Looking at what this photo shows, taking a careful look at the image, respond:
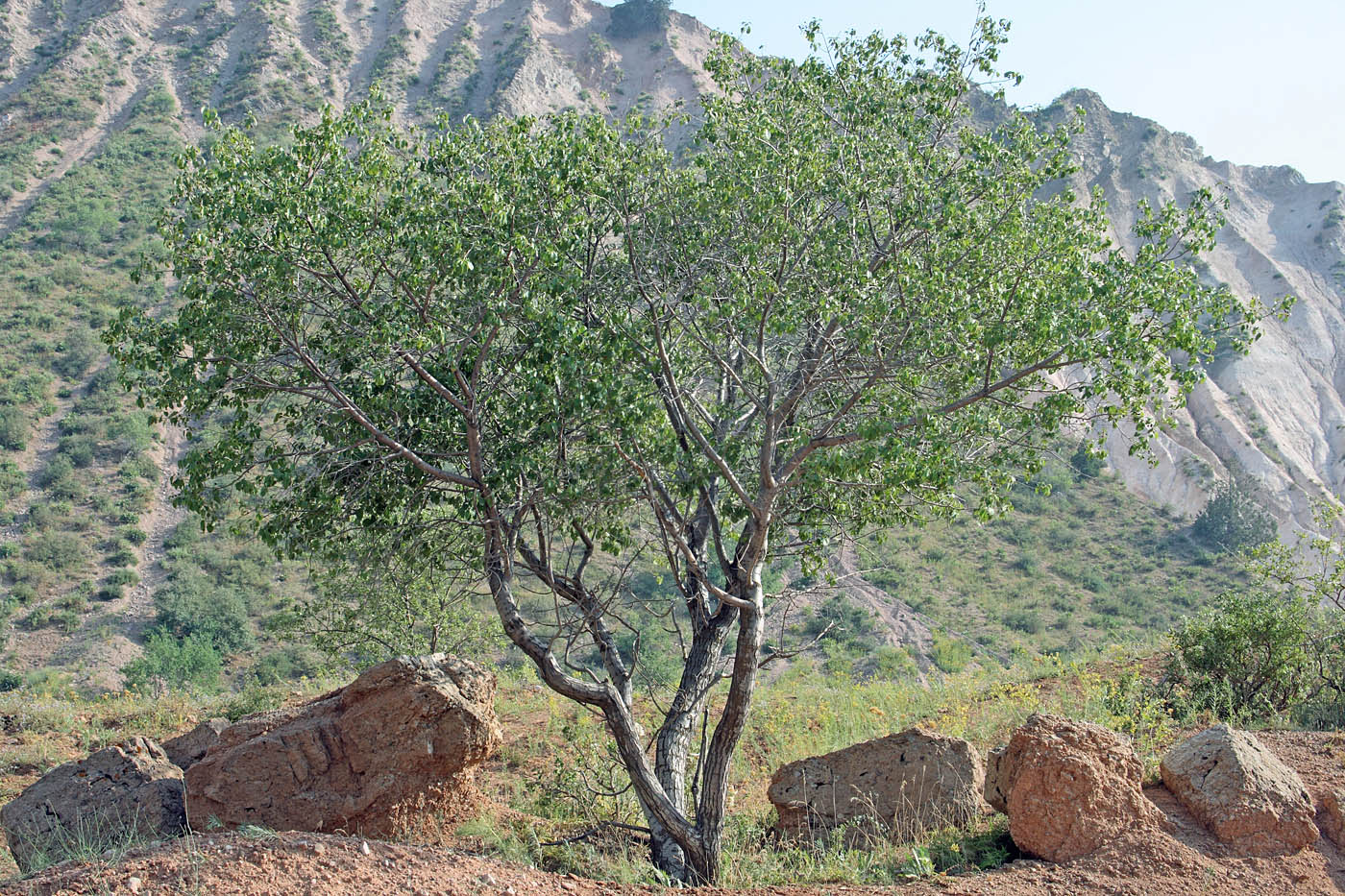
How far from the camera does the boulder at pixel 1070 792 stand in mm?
5527

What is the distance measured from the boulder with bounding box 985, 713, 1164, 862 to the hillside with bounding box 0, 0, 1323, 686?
1768 mm

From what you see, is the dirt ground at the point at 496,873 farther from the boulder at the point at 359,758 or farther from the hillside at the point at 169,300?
the hillside at the point at 169,300

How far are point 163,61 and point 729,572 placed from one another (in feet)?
165

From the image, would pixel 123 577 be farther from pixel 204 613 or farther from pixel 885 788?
pixel 885 788

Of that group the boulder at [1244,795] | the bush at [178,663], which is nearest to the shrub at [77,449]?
the bush at [178,663]

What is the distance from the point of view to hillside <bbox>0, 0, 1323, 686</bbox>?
23.4 m

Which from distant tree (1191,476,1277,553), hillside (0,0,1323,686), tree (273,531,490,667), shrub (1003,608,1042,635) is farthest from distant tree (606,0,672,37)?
tree (273,531,490,667)

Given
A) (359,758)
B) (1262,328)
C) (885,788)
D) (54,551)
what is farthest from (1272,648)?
(54,551)

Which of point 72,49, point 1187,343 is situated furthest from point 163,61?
point 1187,343

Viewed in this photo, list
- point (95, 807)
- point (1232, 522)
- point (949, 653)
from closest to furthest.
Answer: point (95, 807) → point (949, 653) → point (1232, 522)

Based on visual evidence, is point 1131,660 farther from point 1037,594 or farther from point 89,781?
point 1037,594

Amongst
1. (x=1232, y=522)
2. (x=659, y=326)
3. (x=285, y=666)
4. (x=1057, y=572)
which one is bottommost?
(x=285, y=666)

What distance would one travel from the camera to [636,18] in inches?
2501

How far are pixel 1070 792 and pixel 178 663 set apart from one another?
756 inches
